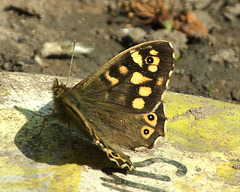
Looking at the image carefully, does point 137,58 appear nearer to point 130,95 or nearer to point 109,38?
point 130,95

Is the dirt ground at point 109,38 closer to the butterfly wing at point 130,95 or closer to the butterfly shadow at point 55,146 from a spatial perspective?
the butterfly shadow at point 55,146

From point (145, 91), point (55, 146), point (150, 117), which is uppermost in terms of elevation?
point (145, 91)

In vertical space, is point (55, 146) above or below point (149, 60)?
below

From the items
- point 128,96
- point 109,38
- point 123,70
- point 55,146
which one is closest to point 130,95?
point 128,96

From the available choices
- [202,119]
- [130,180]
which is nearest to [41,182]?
[130,180]

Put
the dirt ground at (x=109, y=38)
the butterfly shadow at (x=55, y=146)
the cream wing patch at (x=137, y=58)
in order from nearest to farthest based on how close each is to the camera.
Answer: the butterfly shadow at (x=55, y=146), the cream wing patch at (x=137, y=58), the dirt ground at (x=109, y=38)

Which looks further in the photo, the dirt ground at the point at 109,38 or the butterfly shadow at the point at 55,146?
the dirt ground at the point at 109,38

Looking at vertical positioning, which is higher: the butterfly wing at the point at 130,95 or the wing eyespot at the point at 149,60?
the wing eyespot at the point at 149,60

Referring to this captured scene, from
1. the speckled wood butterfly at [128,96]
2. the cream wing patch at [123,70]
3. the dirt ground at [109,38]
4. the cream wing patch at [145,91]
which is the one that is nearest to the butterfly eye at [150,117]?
the speckled wood butterfly at [128,96]
